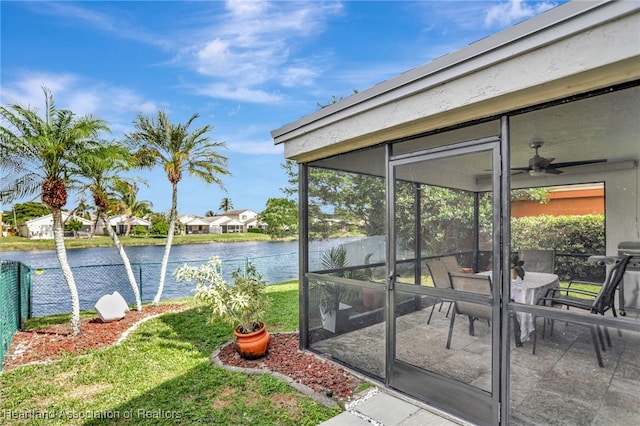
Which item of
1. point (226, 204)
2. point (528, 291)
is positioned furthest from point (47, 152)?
point (226, 204)

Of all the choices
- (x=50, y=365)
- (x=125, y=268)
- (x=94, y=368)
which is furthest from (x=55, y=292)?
(x=94, y=368)

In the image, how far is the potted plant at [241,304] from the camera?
3859mm

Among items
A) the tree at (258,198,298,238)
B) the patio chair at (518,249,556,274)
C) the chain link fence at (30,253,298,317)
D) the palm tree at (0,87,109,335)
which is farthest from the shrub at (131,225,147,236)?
the patio chair at (518,249,556,274)

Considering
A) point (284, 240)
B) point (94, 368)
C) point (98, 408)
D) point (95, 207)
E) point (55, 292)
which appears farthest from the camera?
point (284, 240)

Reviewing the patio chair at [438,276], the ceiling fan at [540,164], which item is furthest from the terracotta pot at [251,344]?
the ceiling fan at [540,164]

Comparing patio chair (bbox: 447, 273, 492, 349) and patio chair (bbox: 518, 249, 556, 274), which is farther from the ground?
patio chair (bbox: 518, 249, 556, 274)

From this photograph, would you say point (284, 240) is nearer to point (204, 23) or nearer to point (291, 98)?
point (291, 98)

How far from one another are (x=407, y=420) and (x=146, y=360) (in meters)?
3.24

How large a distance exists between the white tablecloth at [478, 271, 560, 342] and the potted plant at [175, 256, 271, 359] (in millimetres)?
2669

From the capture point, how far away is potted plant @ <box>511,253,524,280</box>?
252 centimetres

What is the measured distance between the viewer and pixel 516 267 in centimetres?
262

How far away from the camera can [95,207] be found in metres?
6.30

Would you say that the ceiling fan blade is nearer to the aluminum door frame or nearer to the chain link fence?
the aluminum door frame

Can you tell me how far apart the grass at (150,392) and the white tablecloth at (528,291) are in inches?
67.3
